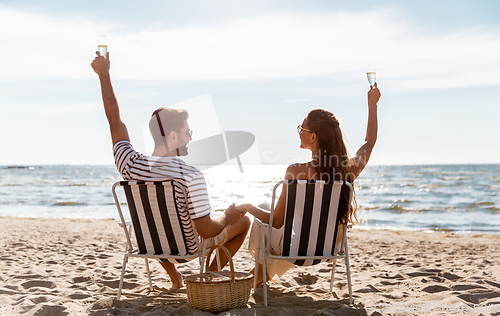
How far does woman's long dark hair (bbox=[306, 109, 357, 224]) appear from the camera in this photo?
9.82 feet

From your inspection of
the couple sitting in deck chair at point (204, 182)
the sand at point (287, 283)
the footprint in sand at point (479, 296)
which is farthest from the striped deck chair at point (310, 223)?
the footprint in sand at point (479, 296)

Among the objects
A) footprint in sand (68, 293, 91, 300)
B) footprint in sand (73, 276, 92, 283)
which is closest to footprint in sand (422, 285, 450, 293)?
footprint in sand (68, 293, 91, 300)

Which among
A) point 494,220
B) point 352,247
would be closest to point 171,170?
point 352,247

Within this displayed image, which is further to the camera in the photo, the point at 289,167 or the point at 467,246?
the point at 467,246

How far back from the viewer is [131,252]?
3.21 m

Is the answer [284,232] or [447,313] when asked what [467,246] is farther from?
[284,232]

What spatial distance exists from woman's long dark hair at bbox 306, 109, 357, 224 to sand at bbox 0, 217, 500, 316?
2.69 feet

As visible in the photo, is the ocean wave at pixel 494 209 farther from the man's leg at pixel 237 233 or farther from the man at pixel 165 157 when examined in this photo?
the man at pixel 165 157

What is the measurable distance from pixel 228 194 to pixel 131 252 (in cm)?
1476

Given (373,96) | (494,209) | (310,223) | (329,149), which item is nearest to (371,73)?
(373,96)

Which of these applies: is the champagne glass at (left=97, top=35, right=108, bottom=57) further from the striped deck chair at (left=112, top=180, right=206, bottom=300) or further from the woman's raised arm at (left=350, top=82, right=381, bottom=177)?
the woman's raised arm at (left=350, top=82, right=381, bottom=177)

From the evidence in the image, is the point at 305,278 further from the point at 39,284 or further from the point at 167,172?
the point at 39,284

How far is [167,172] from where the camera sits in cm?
288

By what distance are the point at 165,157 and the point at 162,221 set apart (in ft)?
1.52
